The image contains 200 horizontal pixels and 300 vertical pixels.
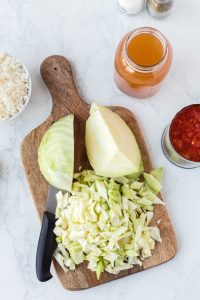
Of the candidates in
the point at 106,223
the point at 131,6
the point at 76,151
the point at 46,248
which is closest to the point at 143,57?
the point at 131,6

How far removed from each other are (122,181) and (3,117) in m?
0.39

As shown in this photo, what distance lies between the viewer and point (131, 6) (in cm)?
154

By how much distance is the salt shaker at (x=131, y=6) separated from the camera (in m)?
1.53

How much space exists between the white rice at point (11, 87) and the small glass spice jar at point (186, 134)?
1.44 feet

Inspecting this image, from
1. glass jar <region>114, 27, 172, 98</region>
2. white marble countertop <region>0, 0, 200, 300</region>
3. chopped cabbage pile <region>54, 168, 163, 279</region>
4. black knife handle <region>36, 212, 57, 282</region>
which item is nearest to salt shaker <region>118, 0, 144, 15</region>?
white marble countertop <region>0, 0, 200, 300</region>

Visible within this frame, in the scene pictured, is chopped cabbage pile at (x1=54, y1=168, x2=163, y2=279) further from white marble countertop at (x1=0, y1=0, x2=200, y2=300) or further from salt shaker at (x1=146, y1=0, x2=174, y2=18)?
salt shaker at (x1=146, y1=0, x2=174, y2=18)

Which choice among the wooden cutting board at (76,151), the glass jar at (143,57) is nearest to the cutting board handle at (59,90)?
the wooden cutting board at (76,151)

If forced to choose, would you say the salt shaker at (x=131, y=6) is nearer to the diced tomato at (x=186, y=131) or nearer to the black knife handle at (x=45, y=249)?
the diced tomato at (x=186, y=131)

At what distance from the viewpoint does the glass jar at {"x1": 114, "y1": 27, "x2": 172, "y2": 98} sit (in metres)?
1.41

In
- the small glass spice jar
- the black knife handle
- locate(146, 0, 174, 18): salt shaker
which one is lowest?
the black knife handle

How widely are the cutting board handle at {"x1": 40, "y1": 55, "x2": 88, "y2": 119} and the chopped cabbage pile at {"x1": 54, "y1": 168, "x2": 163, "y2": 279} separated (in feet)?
0.66

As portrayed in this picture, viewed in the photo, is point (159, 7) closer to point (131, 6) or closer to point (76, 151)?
point (131, 6)

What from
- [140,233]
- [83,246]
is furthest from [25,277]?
[140,233]

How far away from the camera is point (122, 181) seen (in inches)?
58.1
